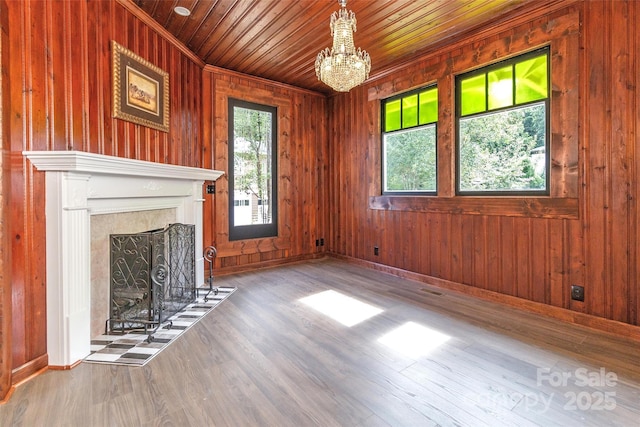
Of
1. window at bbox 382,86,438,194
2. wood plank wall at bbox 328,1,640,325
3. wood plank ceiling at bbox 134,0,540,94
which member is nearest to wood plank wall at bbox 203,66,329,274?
wood plank ceiling at bbox 134,0,540,94

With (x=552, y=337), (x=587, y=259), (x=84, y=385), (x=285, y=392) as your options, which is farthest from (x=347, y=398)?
(x=587, y=259)

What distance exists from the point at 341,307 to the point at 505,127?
2605 mm

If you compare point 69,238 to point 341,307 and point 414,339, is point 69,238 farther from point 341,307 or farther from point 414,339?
point 414,339

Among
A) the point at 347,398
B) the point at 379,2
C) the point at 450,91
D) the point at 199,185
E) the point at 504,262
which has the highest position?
the point at 379,2

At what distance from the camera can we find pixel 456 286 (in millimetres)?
3678

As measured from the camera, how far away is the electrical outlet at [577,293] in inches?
108

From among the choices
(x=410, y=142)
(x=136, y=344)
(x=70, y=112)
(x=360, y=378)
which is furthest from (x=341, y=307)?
(x=70, y=112)

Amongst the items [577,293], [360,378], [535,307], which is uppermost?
[577,293]

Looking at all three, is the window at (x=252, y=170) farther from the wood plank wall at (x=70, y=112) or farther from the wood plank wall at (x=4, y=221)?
the wood plank wall at (x=4, y=221)

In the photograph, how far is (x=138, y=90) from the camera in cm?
292

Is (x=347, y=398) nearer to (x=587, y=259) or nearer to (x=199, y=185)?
(x=587, y=259)

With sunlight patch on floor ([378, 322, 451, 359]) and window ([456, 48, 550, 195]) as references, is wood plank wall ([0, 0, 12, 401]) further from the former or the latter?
window ([456, 48, 550, 195])

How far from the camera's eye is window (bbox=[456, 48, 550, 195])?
3.00 metres

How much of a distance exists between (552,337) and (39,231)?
3.94m
